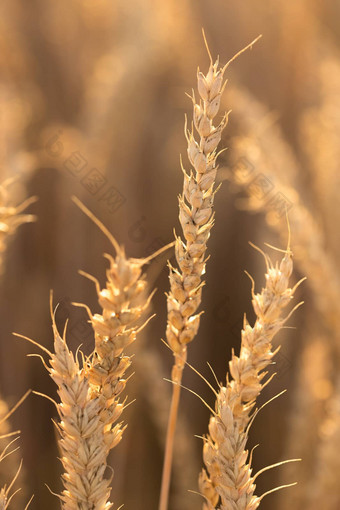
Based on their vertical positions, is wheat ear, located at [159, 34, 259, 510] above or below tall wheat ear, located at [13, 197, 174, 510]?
above

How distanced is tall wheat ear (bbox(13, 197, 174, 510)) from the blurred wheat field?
23cm

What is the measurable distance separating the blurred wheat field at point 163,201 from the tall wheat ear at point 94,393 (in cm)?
23

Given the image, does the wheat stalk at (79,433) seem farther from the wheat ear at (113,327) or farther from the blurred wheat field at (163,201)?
the blurred wheat field at (163,201)

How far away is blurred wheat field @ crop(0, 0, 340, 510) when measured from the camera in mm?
633

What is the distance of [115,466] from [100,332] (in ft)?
1.59

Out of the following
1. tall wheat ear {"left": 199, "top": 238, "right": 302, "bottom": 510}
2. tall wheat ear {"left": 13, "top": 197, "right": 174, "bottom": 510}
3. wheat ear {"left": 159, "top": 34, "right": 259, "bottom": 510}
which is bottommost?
tall wheat ear {"left": 199, "top": 238, "right": 302, "bottom": 510}

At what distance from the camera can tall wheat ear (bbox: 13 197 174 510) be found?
268 millimetres

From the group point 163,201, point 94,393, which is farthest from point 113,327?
point 163,201

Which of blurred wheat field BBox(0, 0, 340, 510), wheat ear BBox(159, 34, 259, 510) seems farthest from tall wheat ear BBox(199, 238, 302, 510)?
blurred wheat field BBox(0, 0, 340, 510)

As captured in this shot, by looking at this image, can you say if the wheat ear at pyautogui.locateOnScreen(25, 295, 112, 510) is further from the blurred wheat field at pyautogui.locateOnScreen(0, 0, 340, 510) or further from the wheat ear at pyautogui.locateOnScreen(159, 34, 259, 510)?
the blurred wheat field at pyautogui.locateOnScreen(0, 0, 340, 510)

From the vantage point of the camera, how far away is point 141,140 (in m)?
1.02

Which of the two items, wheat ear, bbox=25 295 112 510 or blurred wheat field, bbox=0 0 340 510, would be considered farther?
blurred wheat field, bbox=0 0 340 510

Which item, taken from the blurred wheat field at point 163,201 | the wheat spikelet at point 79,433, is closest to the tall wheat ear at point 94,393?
the wheat spikelet at point 79,433

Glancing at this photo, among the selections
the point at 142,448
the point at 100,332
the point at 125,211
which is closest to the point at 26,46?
the point at 125,211
